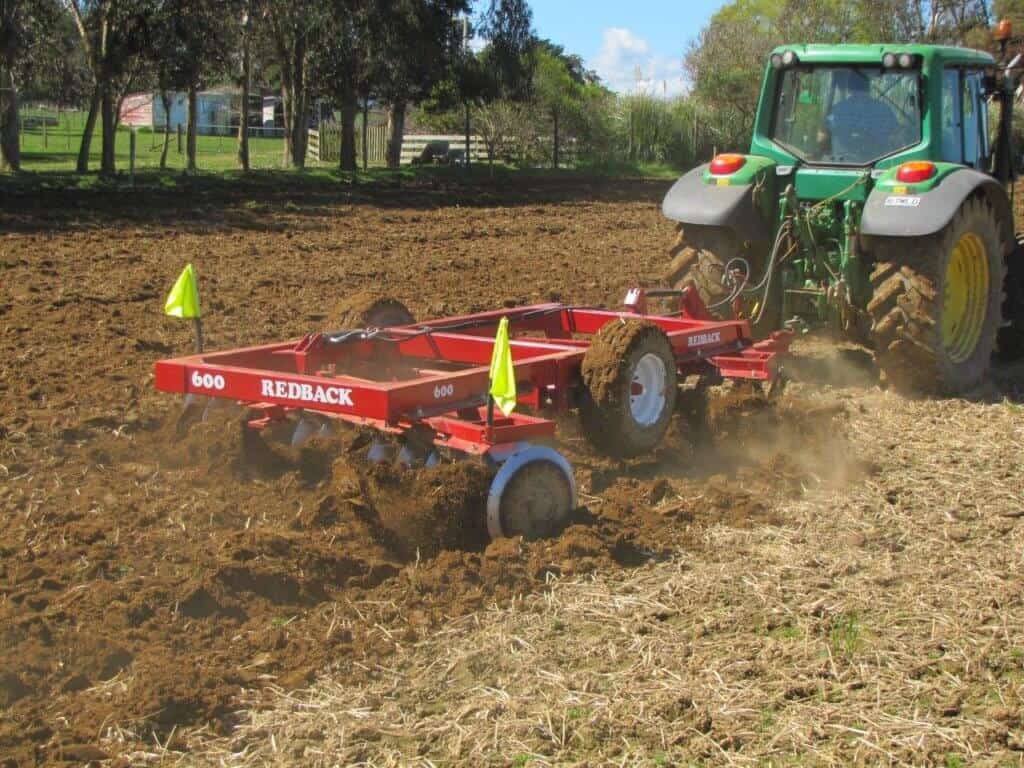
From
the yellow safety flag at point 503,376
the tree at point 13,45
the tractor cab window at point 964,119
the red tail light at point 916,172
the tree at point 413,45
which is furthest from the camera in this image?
the tree at point 413,45

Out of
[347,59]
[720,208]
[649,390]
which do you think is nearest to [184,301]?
[649,390]

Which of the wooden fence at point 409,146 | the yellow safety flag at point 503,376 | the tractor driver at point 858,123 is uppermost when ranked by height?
the wooden fence at point 409,146

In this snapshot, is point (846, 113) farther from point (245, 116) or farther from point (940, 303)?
point (245, 116)

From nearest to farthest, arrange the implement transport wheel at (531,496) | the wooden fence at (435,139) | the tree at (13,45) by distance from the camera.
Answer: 1. the implement transport wheel at (531,496)
2. the tree at (13,45)
3. the wooden fence at (435,139)

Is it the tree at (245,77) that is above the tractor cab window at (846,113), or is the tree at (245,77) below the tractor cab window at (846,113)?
above

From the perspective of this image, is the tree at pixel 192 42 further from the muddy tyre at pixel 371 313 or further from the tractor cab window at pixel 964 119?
the muddy tyre at pixel 371 313

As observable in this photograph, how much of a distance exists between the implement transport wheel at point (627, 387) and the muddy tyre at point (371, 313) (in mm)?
1414

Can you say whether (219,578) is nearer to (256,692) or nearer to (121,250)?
(256,692)

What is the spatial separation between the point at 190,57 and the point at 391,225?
9387 millimetres

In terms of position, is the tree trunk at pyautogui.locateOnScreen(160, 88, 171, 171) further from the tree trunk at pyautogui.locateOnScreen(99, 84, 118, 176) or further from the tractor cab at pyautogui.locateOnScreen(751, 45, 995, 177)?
the tractor cab at pyautogui.locateOnScreen(751, 45, 995, 177)

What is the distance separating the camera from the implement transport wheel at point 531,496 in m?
5.24

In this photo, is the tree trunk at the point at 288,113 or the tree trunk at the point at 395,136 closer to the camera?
the tree trunk at the point at 288,113

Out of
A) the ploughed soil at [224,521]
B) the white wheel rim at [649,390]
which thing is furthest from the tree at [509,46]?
the white wheel rim at [649,390]

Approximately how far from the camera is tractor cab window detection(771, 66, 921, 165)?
27.4 feet
